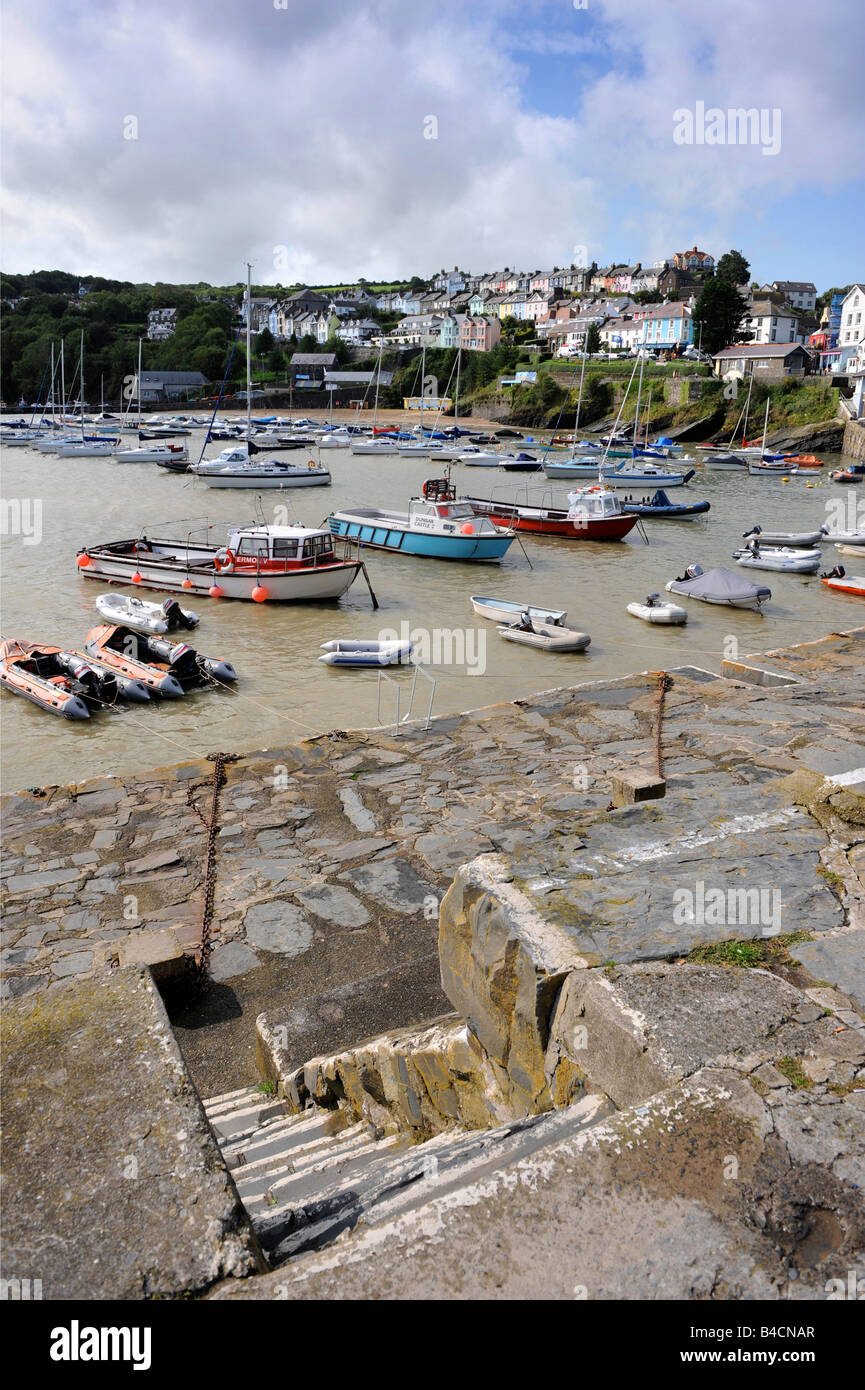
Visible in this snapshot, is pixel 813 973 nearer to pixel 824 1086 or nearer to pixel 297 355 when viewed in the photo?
pixel 824 1086

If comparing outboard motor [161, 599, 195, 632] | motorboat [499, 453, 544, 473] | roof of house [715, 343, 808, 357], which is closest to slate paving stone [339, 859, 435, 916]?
outboard motor [161, 599, 195, 632]

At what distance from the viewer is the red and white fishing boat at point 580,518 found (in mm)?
33875

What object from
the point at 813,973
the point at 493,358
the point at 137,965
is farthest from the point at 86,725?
the point at 493,358

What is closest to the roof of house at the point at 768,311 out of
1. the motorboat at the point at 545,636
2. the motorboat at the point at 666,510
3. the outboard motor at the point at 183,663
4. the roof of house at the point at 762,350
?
the roof of house at the point at 762,350

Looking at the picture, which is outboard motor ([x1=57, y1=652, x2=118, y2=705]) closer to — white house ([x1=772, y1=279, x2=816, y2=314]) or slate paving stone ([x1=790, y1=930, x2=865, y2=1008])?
slate paving stone ([x1=790, y1=930, x2=865, y2=1008])

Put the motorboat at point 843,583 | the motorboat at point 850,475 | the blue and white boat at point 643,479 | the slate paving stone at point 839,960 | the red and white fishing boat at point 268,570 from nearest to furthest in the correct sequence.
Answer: the slate paving stone at point 839,960
the red and white fishing boat at point 268,570
the motorboat at point 843,583
the blue and white boat at point 643,479
the motorboat at point 850,475

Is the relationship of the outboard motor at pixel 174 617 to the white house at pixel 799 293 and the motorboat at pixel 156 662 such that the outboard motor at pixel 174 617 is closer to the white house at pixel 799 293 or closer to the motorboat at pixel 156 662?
the motorboat at pixel 156 662

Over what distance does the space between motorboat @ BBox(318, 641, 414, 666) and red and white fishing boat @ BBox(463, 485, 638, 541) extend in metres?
15.8

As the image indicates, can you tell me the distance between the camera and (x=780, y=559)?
29516 mm

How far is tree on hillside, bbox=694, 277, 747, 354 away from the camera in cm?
9838

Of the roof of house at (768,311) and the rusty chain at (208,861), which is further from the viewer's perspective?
the roof of house at (768,311)

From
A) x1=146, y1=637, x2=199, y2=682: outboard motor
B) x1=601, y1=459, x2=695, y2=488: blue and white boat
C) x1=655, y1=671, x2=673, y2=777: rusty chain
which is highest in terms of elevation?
x1=601, y1=459, x2=695, y2=488: blue and white boat

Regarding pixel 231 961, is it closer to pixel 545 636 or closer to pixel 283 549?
pixel 545 636

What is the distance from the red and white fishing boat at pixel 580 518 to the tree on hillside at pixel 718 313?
251 ft
